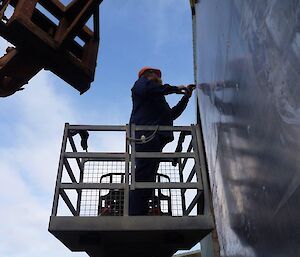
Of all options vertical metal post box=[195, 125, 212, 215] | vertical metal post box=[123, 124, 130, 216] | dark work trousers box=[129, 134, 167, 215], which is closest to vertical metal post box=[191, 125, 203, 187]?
vertical metal post box=[195, 125, 212, 215]

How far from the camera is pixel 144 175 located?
15.2ft

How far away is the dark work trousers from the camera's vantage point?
174 inches

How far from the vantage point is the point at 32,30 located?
5.25 meters

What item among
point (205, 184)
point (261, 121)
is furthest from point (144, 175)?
point (261, 121)

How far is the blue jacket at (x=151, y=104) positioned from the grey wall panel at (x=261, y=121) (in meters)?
1.37

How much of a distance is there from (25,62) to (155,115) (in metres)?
2.29

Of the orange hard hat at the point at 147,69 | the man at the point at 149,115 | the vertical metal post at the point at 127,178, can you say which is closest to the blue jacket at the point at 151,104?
the man at the point at 149,115

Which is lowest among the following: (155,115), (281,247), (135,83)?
(281,247)

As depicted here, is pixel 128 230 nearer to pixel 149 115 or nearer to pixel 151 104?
pixel 149 115

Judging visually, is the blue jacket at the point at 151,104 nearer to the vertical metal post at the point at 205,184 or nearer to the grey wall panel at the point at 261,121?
the vertical metal post at the point at 205,184

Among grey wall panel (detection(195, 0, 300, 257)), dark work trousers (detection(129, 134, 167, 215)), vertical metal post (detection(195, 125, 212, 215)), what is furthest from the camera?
dark work trousers (detection(129, 134, 167, 215))

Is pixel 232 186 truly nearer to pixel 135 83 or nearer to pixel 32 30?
pixel 135 83

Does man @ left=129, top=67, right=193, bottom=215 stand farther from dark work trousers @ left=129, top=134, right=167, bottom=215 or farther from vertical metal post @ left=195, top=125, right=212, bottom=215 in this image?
vertical metal post @ left=195, top=125, right=212, bottom=215

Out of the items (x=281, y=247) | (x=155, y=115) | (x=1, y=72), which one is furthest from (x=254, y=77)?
(x=1, y=72)
